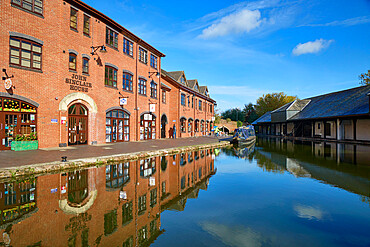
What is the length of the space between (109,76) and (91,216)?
16459 millimetres

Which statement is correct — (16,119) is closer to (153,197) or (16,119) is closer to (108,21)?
(108,21)

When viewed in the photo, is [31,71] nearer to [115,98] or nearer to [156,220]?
[115,98]

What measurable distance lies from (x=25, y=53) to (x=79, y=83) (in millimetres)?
3708

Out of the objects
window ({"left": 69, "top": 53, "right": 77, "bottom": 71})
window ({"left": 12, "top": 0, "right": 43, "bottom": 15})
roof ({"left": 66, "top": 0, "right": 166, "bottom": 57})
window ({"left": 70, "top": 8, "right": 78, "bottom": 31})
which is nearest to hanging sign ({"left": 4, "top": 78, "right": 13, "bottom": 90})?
window ({"left": 69, "top": 53, "right": 77, "bottom": 71})

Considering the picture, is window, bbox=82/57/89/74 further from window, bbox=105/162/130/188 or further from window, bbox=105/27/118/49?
window, bbox=105/162/130/188

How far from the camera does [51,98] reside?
14172 millimetres

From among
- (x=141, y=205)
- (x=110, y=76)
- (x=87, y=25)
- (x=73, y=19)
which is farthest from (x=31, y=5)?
(x=141, y=205)

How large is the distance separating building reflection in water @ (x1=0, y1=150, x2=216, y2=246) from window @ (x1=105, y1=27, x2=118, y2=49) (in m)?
14.0

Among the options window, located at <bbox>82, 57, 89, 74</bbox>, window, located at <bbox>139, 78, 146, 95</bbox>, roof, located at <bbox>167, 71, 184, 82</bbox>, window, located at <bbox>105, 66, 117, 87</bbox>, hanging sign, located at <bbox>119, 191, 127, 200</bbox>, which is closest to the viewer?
hanging sign, located at <bbox>119, 191, 127, 200</bbox>

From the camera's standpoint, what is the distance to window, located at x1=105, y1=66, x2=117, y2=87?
18766mm

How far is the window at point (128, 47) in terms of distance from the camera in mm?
20891

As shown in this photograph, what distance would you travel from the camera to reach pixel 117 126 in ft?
64.8

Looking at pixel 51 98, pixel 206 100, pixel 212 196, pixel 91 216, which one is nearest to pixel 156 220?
pixel 91 216

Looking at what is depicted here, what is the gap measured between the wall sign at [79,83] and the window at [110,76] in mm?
2157
